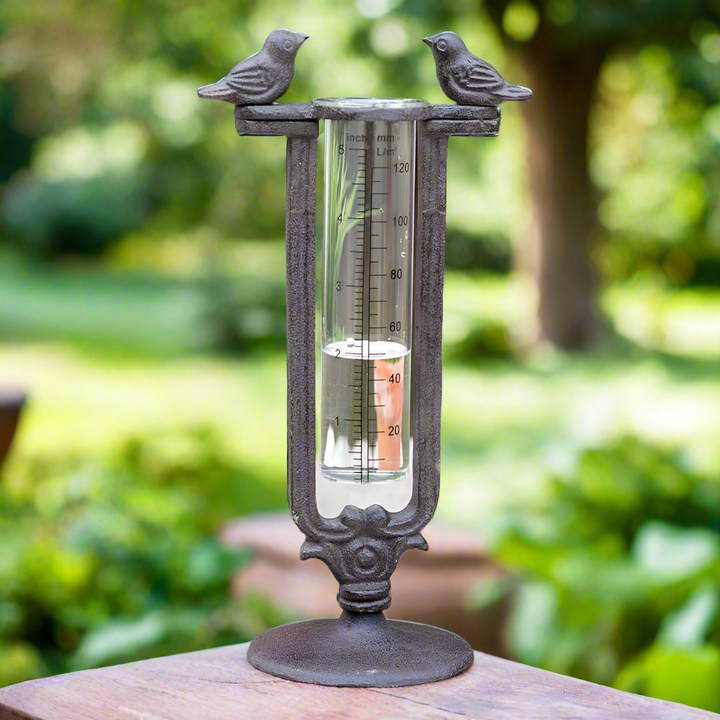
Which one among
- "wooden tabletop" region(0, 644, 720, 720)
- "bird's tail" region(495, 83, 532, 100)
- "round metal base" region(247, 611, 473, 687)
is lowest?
"wooden tabletop" region(0, 644, 720, 720)

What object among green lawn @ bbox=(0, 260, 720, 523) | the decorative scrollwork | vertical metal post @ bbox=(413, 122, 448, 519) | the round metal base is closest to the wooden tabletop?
the round metal base

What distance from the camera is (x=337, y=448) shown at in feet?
4.03

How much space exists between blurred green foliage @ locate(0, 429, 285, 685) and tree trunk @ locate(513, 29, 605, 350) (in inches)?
214

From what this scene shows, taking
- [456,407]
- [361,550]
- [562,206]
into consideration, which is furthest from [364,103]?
[562,206]

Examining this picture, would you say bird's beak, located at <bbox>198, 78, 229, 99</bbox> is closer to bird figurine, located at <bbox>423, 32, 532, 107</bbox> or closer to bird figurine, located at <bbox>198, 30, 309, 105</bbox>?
bird figurine, located at <bbox>198, 30, 309, 105</bbox>

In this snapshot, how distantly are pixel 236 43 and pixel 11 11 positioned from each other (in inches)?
71.2

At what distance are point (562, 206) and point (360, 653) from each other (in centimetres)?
770

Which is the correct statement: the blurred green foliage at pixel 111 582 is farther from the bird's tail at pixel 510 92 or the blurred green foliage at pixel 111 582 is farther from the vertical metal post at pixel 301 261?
the bird's tail at pixel 510 92

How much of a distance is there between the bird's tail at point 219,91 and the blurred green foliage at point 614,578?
1546mm

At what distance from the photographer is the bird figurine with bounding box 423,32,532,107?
1.18 m

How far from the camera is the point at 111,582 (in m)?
2.87

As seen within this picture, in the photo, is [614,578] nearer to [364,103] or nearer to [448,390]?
[364,103]

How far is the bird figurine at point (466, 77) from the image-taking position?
1181 millimetres

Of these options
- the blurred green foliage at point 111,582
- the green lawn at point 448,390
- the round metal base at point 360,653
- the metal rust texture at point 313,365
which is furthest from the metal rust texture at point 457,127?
the green lawn at point 448,390
